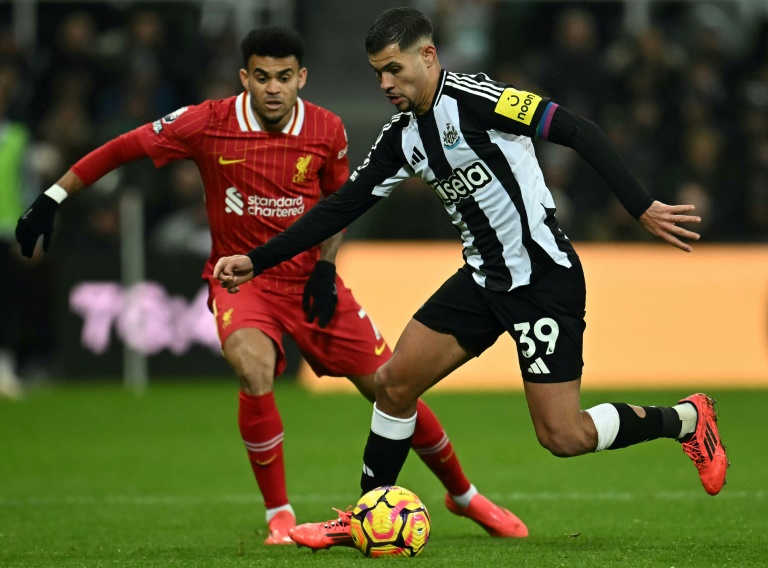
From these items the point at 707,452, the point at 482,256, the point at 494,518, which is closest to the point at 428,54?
the point at 482,256

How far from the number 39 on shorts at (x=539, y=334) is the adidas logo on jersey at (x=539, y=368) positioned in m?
0.04

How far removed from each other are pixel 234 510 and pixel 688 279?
6615 mm

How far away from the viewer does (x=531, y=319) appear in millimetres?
5664

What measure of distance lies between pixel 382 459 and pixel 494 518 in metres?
0.83

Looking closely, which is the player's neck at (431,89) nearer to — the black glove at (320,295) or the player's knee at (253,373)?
the black glove at (320,295)

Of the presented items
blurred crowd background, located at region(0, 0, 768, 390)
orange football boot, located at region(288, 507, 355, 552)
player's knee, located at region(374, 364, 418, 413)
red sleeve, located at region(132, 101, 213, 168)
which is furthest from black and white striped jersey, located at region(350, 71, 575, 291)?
blurred crowd background, located at region(0, 0, 768, 390)

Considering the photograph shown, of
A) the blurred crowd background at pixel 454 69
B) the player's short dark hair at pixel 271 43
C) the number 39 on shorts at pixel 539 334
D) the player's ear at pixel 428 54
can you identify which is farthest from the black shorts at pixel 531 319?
the blurred crowd background at pixel 454 69

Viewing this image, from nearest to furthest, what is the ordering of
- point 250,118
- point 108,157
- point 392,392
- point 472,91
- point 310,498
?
point 472,91
point 392,392
point 108,157
point 250,118
point 310,498

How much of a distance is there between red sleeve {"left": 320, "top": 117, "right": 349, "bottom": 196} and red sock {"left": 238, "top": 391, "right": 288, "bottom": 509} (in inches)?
47.5

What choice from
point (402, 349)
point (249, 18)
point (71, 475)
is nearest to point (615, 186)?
point (402, 349)

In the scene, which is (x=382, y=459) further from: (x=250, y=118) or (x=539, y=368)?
(x=250, y=118)

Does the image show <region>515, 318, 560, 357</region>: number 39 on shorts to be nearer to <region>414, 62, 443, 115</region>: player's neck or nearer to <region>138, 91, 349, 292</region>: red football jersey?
<region>414, 62, 443, 115</region>: player's neck

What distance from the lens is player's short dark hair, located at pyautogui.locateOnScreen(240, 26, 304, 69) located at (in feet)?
21.6

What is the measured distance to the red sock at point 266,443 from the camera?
6469 mm
